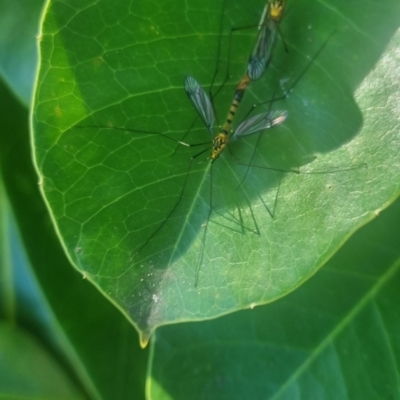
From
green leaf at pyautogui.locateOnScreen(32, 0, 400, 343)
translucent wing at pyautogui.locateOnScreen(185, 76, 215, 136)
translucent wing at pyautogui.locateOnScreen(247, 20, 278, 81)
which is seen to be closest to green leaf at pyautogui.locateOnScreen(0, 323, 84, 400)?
green leaf at pyautogui.locateOnScreen(32, 0, 400, 343)

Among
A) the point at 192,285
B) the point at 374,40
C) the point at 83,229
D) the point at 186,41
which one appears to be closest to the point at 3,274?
the point at 83,229

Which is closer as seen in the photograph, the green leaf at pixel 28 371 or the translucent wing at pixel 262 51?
the translucent wing at pixel 262 51

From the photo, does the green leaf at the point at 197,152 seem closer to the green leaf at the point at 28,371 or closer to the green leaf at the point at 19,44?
the green leaf at the point at 19,44

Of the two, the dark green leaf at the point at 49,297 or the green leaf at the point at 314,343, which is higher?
the dark green leaf at the point at 49,297

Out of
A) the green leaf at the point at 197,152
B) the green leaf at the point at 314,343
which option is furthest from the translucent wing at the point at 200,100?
the green leaf at the point at 314,343

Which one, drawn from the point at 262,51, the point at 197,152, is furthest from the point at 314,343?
the point at 262,51

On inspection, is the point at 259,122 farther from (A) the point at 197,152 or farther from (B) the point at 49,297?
(B) the point at 49,297

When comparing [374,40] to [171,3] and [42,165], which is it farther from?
[42,165]
